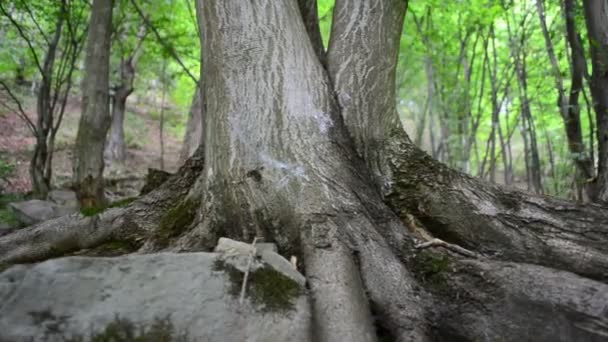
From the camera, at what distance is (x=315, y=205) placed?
7.25 ft

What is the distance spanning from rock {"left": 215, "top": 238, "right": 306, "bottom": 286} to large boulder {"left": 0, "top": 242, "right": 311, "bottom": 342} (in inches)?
1.4

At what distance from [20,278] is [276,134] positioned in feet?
4.39

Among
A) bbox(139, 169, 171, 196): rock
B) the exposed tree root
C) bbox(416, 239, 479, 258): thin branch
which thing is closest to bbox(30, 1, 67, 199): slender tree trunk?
bbox(139, 169, 171, 196): rock

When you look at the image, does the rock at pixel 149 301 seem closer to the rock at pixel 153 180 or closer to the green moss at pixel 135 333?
the green moss at pixel 135 333

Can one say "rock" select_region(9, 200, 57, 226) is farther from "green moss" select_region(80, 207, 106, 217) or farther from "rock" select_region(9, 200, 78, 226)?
"green moss" select_region(80, 207, 106, 217)

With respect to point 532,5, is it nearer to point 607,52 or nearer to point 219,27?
point 607,52

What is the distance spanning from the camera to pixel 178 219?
8.84ft

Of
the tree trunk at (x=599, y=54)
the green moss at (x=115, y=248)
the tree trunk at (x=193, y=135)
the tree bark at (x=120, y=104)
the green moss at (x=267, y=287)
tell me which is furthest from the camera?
the tree bark at (x=120, y=104)

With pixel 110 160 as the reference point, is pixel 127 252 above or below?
below

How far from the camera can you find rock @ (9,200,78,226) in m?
5.46

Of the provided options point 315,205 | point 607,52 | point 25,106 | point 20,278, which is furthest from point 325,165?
point 25,106

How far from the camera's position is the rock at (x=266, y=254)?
1928 millimetres

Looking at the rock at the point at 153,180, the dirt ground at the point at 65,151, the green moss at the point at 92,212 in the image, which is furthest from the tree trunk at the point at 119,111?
the green moss at the point at 92,212

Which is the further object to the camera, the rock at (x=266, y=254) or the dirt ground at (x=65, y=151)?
the dirt ground at (x=65, y=151)
